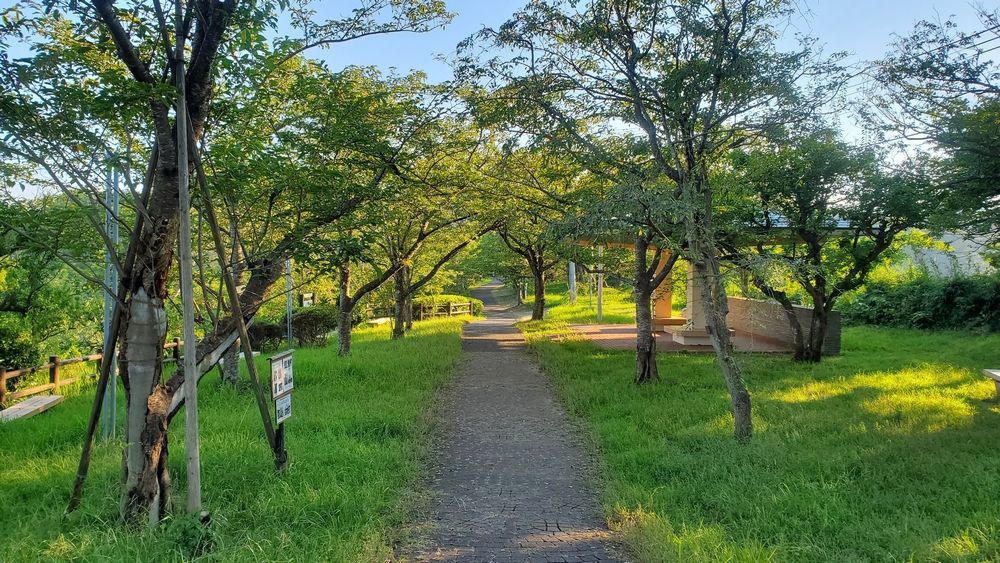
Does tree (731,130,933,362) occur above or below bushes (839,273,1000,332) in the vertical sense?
above

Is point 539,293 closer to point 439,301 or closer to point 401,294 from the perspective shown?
point 401,294

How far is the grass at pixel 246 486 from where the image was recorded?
3391 mm

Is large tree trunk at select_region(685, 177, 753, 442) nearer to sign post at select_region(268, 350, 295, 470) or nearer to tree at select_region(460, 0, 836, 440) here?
tree at select_region(460, 0, 836, 440)

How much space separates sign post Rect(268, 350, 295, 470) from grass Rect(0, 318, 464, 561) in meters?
0.21

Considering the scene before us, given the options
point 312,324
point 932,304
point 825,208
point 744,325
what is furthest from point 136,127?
point 932,304

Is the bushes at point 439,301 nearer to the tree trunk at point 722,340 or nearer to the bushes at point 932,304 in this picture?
the bushes at point 932,304

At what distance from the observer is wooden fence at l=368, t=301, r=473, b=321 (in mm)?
27492

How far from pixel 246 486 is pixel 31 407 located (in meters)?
5.31

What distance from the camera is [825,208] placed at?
412 inches

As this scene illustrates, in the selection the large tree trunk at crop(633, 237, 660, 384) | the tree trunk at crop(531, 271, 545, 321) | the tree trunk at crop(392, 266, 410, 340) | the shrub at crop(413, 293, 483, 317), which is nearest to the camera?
the large tree trunk at crop(633, 237, 660, 384)

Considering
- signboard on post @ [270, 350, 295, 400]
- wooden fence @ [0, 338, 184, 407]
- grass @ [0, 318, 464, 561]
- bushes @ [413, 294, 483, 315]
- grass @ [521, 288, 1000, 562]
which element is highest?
bushes @ [413, 294, 483, 315]

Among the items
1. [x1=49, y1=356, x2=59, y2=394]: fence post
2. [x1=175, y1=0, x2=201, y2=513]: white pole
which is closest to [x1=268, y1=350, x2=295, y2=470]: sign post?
[x1=175, y1=0, x2=201, y2=513]: white pole

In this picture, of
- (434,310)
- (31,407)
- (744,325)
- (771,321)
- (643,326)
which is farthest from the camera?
(434,310)

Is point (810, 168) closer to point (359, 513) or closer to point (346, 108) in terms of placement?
point (346, 108)
